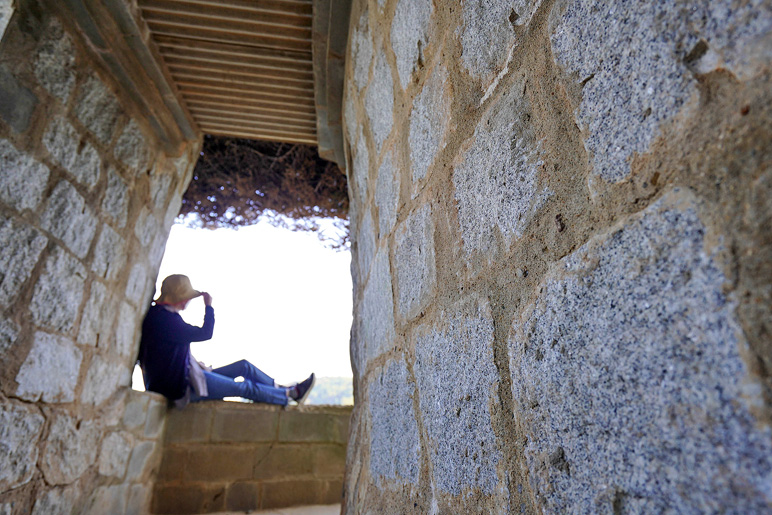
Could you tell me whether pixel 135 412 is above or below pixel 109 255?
below

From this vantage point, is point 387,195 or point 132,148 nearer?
point 387,195

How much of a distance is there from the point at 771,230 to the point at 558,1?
40 cm

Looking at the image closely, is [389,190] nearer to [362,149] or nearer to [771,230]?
[362,149]

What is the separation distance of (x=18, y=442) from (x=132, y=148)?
1.45m

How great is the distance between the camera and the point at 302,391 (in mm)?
3607

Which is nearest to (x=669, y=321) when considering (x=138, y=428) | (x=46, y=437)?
(x=46, y=437)

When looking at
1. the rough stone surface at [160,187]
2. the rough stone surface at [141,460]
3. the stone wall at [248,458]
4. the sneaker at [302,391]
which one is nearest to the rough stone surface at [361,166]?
the rough stone surface at [160,187]

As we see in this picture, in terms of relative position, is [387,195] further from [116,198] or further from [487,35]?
[116,198]

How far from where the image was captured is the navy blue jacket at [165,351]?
9.00ft

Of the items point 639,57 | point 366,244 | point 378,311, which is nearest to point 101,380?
point 366,244

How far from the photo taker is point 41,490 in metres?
1.77

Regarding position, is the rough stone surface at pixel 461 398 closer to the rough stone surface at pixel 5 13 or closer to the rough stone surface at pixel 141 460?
the rough stone surface at pixel 5 13

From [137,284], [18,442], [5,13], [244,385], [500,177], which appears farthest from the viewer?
[244,385]

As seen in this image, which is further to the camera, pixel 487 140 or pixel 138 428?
pixel 138 428
